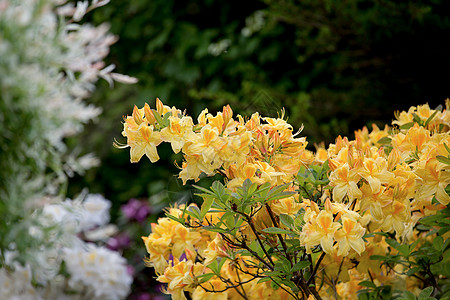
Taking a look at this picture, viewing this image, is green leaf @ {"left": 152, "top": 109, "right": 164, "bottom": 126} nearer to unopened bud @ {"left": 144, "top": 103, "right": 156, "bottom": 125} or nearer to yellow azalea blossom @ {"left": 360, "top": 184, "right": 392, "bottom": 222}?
unopened bud @ {"left": 144, "top": 103, "right": 156, "bottom": 125}

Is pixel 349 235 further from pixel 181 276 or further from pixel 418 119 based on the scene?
pixel 418 119

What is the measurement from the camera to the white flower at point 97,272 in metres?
1.61

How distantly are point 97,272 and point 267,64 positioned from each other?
67.5 inches

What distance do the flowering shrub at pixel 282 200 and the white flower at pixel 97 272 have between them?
718 millimetres

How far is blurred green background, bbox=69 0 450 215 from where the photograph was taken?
201 cm

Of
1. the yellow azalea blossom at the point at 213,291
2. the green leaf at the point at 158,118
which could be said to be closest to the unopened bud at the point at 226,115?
the green leaf at the point at 158,118

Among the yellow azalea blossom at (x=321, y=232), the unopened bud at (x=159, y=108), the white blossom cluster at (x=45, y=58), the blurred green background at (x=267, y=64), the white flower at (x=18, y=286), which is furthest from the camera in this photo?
the blurred green background at (x=267, y=64)

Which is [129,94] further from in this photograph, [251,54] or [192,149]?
[192,149]

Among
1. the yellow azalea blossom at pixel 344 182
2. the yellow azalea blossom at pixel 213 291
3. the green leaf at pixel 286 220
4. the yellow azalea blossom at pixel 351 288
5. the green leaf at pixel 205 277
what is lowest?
the yellow azalea blossom at pixel 351 288

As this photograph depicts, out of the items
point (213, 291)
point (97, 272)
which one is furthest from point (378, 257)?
point (97, 272)

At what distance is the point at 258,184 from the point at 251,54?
222 cm

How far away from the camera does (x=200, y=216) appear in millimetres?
830

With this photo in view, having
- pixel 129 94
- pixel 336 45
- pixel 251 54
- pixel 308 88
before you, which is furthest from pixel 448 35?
pixel 129 94

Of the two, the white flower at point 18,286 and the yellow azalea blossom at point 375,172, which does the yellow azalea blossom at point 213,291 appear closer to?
the yellow azalea blossom at point 375,172
